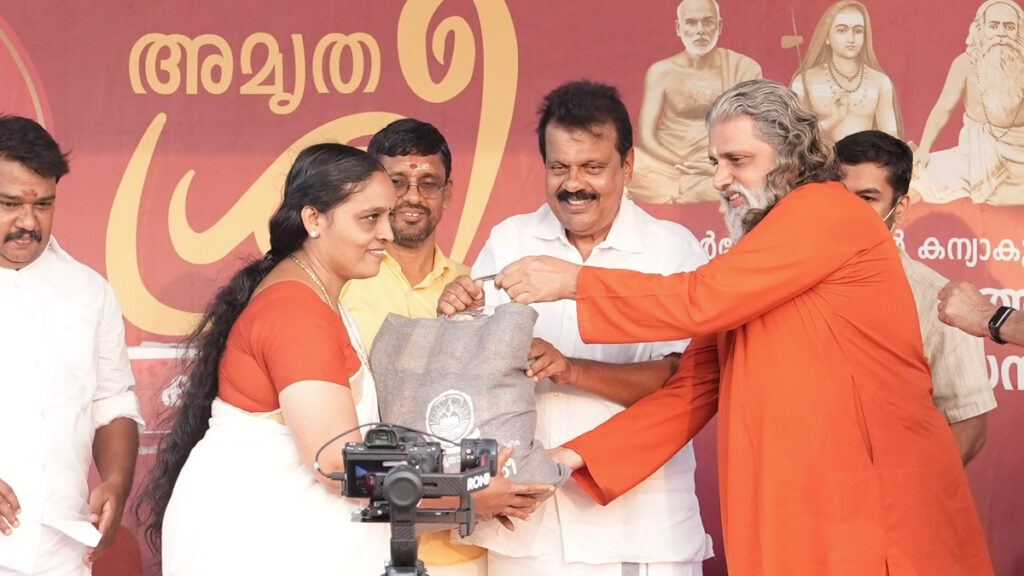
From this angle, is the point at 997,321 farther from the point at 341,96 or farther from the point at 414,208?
the point at 341,96

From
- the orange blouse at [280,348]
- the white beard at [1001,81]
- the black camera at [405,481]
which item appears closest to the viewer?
the black camera at [405,481]

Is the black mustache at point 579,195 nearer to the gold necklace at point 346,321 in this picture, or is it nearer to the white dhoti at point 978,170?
the gold necklace at point 346,321

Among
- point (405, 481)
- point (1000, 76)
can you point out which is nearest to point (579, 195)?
point (405, 481)

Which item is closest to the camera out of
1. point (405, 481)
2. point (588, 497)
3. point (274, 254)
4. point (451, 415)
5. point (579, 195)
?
point (405, 481)

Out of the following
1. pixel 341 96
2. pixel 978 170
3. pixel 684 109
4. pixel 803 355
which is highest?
pixel 341 96

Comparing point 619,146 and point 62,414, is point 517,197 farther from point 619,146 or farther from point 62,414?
Answer: point 62,414

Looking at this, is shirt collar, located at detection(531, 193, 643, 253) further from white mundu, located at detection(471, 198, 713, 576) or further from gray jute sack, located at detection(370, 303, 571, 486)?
gray jute sack, located at detection(370, 303, 571, 486)

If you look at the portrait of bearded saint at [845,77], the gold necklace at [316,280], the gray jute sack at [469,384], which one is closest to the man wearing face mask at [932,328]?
the portrait of bearded saint at [845,77]

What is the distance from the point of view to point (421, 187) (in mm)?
4039

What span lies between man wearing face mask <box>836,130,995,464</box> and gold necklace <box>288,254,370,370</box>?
1810mm

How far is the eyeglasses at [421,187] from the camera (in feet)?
13.2

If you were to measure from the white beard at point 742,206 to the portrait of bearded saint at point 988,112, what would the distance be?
2.02 meters

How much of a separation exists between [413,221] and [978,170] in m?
2.46

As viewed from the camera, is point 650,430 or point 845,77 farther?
point 845,77
